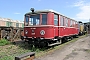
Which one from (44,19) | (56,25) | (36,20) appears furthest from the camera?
(56,25)

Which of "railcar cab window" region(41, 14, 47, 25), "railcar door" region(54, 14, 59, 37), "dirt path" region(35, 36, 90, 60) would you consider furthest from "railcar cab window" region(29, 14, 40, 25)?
"dirt path" region(35, 36, 90, 60)

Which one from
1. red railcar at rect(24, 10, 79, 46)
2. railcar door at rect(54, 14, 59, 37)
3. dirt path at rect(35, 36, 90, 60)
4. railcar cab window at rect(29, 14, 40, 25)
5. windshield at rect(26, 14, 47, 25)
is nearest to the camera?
dirt path at rect(35, 36, 90, 60)

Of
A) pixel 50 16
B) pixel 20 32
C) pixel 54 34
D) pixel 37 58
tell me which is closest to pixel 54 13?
pixel 50 16

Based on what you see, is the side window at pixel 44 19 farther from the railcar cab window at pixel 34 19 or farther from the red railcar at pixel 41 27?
Answer: the railcar cab window at pixel 34 19

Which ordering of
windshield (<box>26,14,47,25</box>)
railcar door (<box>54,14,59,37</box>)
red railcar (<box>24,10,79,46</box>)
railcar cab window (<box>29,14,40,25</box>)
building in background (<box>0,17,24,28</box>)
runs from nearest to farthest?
red railcar (<box>24,10,79,46</box>), windshield (<box>26,14,47,25</box>), railcar cab window (<box>29,14,40,25</box>), railcar door (<box>54,14,59,37</box>), building in background (<box>0,17,24,28</box>)

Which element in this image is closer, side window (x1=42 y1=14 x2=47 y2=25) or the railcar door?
side window (x1=42 y1=14 x2=47 y2=25)

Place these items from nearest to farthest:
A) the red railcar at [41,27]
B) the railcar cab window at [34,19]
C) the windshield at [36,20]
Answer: the red railcar at [41,27], the windshield at [36,20], the railcar cab window at [34,19]

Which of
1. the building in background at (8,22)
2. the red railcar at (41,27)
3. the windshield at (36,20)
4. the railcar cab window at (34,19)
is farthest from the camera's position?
the building in background at (8,22)

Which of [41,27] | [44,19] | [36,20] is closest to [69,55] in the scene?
[41,27]

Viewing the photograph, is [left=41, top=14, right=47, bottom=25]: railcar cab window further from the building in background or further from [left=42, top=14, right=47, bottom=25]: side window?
the building in background

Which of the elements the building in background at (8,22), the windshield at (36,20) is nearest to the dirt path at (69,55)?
the windshield at (36,20)

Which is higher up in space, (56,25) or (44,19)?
(44,19)

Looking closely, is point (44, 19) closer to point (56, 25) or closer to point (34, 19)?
point (34, 19)

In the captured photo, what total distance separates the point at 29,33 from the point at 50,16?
2.06 m
